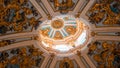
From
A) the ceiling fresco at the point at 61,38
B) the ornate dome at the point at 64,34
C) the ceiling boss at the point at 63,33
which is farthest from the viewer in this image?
the ceiling boss at the point at 63,33

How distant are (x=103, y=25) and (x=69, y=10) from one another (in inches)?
70.3

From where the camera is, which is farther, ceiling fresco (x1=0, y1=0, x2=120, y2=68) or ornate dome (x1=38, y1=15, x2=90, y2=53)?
ornate dome (x1=38, y1=15, x2=90, y2=53)

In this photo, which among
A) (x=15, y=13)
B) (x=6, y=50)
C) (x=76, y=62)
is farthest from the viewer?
(x=76, y=62)

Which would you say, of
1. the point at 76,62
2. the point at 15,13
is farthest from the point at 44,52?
the point at 15,13

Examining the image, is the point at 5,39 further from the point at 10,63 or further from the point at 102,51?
the point at 102,51

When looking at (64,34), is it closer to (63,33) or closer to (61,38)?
(63,33)

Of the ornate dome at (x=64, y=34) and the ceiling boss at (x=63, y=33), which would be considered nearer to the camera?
the ornate dome at (x=64, y=34)

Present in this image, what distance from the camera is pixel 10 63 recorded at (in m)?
16.3

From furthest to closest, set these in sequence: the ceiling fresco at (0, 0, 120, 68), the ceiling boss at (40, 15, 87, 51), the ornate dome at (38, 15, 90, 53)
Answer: the ceiling boss at (40, 15, 87, 51) → the ornate dome at (38, 15, 90, 53) → the ceiling fresco at (0, 0, 120, 68)

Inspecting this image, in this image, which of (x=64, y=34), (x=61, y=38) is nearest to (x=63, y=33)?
(x=64, y=34)

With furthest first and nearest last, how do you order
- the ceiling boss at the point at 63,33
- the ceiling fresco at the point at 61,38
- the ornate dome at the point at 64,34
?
1. the ceiling boss at the point at 63,33
2. the ornate dome at the point at 64,34
3. the ceiling fresco at the point at 61,38

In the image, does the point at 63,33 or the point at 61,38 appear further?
the point at 63,33

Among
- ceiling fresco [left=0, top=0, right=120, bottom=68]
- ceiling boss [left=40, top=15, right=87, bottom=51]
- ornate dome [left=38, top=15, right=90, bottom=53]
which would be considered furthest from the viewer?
ceiling boss [left=40, top=15, right=87, bottom=51]

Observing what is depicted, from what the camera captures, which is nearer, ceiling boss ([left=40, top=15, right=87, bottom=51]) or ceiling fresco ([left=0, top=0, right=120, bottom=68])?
ceiling fresco ([left=0, top=0, right=120, bottom=68])
